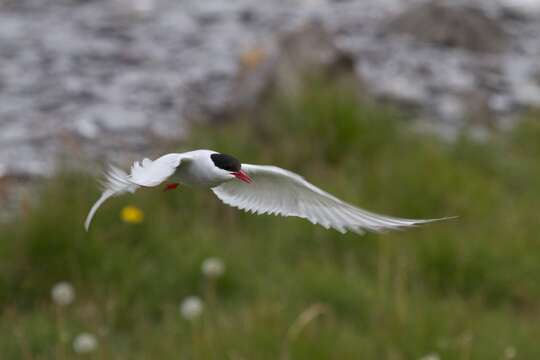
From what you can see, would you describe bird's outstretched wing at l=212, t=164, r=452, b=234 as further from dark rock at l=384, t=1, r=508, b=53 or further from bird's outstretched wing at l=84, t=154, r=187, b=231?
dark rock at l=384, t=1, r=508, b=53

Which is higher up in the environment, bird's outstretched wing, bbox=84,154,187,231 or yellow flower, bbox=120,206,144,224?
bird's outstretched wing, bbox=84,154,187,231

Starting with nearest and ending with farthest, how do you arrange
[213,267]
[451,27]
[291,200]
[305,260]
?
1. [291,200]
2. [213,267]
3. [305,260]
4. [451,27]

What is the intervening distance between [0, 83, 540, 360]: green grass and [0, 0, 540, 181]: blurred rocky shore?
1.67ft

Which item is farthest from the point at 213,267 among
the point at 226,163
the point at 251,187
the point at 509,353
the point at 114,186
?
the point at 114,186

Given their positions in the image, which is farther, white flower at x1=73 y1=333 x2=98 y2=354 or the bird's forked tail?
white flower at x1=73 y1=333 x2=98 y2=354

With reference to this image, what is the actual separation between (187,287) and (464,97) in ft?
11.7

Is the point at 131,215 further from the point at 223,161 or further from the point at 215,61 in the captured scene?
the point at 215,61

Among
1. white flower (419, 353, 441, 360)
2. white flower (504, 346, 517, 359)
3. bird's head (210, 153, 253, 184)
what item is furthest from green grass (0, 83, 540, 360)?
bird's head (210, 153, 253, 184)

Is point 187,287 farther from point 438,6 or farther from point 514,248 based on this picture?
point 438,6

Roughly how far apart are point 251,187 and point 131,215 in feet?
9.49

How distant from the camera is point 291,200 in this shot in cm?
241

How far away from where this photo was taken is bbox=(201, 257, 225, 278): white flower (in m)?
4.76

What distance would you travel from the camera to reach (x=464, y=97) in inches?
321

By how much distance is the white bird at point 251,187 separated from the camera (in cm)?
176
